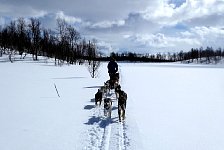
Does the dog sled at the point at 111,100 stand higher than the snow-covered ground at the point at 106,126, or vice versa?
the dog sled at the point at 111,100

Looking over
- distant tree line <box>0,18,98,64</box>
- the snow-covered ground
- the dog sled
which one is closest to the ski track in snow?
the snow-covered ground

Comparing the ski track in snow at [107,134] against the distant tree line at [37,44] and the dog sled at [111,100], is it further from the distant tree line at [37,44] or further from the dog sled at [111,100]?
the distant tree line at [37,44]

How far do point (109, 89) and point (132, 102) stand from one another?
2813 mm

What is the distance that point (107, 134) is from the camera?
26.9 feet

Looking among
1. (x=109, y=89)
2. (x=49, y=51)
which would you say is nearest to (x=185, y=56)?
(x=49, y=51)

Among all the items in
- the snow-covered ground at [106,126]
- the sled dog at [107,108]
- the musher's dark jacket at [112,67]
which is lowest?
the snow-covered ground at [106,126]

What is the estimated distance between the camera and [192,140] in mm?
7934

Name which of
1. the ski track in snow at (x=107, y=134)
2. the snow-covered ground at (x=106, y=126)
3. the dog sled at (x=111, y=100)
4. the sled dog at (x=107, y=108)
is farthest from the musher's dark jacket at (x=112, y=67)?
the sled dog at (x=107, y=108)

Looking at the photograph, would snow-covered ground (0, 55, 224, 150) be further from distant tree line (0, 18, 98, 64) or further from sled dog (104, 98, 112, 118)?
distant tree line (0, 18, 98, 64)

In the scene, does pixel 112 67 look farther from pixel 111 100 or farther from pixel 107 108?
pixel 107 108

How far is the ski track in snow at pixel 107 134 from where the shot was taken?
7.15 metres

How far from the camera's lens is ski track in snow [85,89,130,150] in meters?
7.15

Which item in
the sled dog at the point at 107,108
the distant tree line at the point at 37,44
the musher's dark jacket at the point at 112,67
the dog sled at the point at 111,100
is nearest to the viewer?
the dog sled at the point at 111,100

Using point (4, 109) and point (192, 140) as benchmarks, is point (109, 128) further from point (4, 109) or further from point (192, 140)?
point (4, 109)
